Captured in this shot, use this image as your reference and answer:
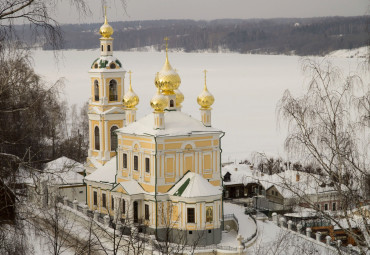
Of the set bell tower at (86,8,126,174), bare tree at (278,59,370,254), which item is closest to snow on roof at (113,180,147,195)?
bell tower at (86,8,126,174)

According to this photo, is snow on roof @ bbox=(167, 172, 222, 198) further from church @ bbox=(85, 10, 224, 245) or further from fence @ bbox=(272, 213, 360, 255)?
fence @ bbox=(272, 213, 360, 255)

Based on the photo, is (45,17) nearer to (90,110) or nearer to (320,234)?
(320,234)

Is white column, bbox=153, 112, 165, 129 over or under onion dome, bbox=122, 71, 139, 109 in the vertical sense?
under

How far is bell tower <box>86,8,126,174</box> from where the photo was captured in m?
Result: 25.0

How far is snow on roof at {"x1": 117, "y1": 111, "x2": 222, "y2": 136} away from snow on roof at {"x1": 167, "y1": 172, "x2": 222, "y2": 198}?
131cm

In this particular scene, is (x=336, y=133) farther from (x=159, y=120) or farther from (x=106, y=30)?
(x=106, y=30)

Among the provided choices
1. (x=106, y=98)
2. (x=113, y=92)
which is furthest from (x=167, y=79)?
(x=113, y=92)

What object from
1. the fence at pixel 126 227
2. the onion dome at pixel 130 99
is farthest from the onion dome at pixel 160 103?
the fence at pixel 126 227

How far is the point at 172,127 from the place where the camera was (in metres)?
20.9

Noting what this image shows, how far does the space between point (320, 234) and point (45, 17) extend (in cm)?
1547

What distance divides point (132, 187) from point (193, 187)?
213 cm

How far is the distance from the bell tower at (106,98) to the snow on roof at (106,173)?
1.42 meters

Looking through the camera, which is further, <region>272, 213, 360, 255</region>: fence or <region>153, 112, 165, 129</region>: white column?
<region>153, 112, 165, 129</region>: white column

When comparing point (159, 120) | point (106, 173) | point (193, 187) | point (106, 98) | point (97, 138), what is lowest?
point (106, 173)
